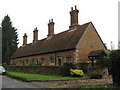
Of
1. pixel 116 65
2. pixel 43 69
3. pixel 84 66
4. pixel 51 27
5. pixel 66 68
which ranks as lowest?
pixel 43 69

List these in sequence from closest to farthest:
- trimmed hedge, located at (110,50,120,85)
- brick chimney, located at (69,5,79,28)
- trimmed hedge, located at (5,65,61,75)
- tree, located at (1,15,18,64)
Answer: trimmed hedge, located at (110,50,120,85)
trimmed hedge, located at (5,65,61,75)
brick chimney, located at (69,5,79,28)
tree, located at (1,15,18,64)

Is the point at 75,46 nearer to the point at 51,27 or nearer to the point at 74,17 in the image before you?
the point at 74,17

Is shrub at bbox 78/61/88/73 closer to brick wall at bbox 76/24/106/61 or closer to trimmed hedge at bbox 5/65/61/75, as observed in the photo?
trimmed hedge at bbox 5/65/61/75

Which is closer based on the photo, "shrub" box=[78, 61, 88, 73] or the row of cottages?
"shrub" box=[78, 61, 88, 73]

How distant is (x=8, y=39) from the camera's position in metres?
67.8

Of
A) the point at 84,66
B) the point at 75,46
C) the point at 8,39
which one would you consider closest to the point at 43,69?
the point at 75,46

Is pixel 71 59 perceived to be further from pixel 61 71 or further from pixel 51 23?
pixel 51 23

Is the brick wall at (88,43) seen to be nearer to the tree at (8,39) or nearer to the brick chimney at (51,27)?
the brick chimney at (51,27)

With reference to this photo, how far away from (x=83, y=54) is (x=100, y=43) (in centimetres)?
496

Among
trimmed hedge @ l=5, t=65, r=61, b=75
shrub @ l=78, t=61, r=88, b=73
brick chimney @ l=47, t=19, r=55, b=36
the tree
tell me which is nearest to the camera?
shrub @ l=78, t=61, r=88, b=73

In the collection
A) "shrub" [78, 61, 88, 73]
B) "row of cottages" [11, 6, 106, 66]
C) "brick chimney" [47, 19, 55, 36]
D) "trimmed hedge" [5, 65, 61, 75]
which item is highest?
"brick chimney" [47, 19, 55, 36]

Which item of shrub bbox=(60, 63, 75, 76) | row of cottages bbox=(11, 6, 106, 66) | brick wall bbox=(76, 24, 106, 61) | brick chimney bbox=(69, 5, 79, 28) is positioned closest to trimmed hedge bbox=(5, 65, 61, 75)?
shrub bbox=(60, 63, 75, 76)

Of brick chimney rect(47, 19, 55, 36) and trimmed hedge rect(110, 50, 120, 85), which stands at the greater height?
brick chimney rect(47, 19, 55, 36)

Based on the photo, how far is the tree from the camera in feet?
215
